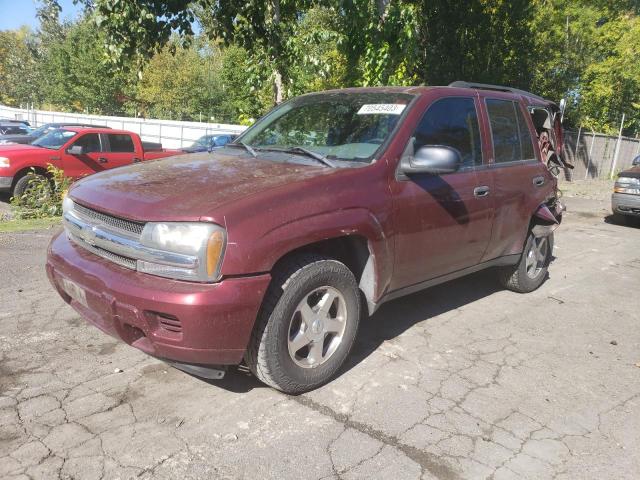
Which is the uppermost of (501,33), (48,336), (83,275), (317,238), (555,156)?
(501,33)

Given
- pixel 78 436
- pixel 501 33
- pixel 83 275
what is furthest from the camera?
pixel 501 33

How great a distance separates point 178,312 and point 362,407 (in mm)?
1262

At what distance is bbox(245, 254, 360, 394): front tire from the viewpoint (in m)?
2.96

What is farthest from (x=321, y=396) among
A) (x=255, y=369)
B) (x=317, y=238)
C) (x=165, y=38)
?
(x=165, y=38)

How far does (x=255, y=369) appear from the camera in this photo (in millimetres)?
3100

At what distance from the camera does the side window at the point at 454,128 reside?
384 cm

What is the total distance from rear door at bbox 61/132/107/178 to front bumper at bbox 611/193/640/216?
10.7 meters

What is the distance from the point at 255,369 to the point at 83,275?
1.11m

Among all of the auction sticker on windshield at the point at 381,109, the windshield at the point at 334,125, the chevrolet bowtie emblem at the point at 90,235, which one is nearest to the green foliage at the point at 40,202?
the windshield at the point at 334,125

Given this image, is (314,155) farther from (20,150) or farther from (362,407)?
(20,150)

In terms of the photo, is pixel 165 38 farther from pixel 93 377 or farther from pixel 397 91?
pixel 93 377

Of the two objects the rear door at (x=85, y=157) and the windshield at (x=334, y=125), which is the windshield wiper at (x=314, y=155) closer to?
the windshield at (x=334, y=125)

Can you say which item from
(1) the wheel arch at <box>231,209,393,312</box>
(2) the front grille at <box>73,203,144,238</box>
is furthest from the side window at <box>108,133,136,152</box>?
(1) the wheel arch at <box>231,209,393,312</box>

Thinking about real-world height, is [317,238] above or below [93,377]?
above
